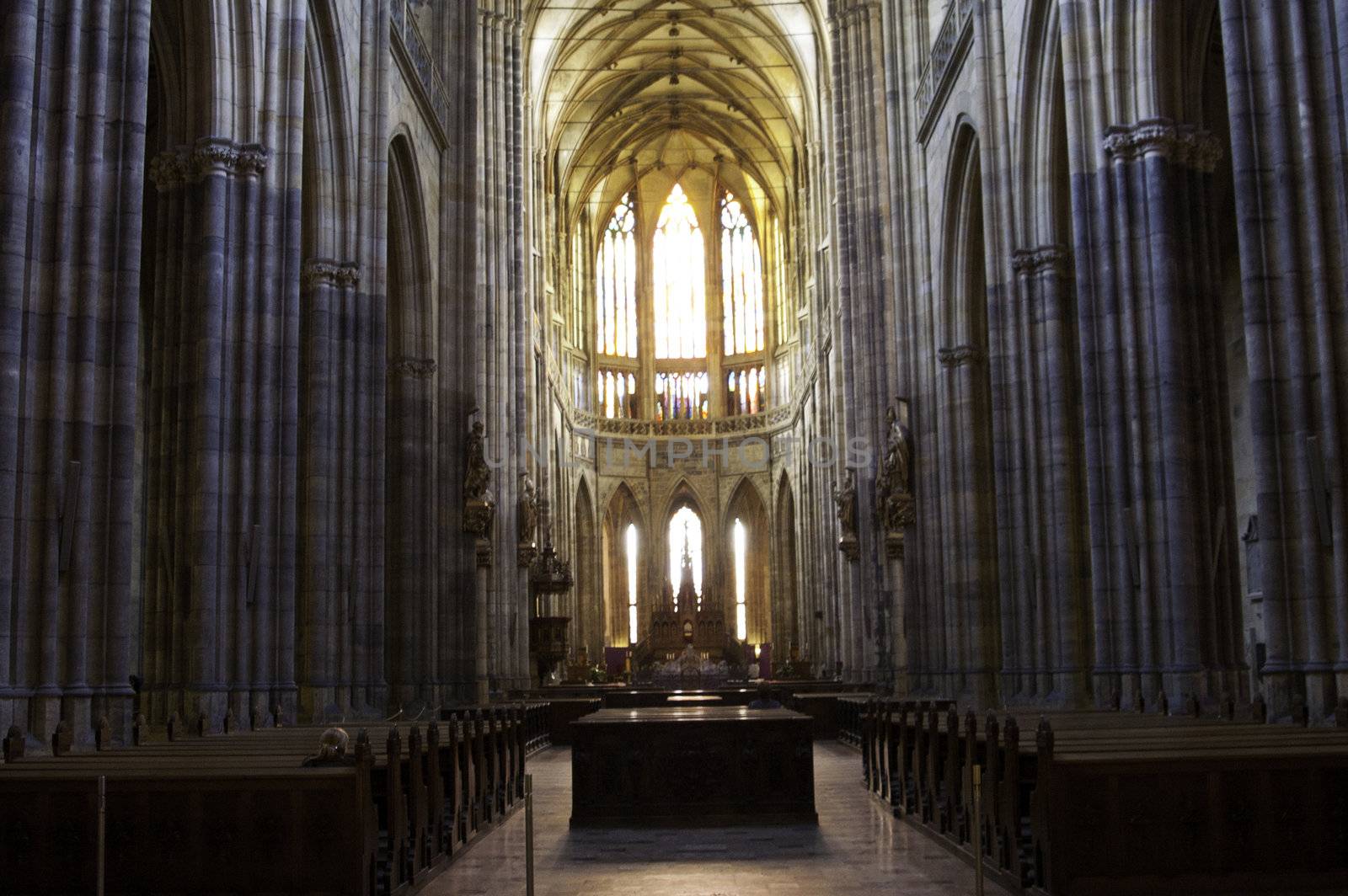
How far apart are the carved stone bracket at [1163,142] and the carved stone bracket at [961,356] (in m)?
9.68

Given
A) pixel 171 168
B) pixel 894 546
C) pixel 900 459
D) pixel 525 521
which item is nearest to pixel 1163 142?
pixel 171 168

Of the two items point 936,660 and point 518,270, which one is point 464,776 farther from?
point 518,270

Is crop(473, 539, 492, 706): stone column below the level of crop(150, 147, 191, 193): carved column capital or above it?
below

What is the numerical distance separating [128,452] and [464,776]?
13.2ft

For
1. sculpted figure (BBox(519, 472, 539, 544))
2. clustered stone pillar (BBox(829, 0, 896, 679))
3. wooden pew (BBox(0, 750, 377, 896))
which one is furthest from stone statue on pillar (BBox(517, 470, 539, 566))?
wooden pew (BBox(0, 750, 377, 896))

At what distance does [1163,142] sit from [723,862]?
1023 cm

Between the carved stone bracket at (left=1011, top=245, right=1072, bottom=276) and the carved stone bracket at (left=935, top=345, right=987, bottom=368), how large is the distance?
5.63m

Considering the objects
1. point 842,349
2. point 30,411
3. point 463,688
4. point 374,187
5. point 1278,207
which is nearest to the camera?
point 30,411

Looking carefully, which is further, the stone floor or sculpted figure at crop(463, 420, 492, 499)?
sculpted figure at crop(463, 420, 492, 499)

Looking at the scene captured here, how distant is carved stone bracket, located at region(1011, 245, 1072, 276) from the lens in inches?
781

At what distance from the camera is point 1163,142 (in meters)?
16.2

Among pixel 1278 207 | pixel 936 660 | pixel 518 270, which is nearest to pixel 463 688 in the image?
pixel 936 660

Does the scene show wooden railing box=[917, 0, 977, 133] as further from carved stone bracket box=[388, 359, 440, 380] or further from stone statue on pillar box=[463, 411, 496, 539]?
stone statue on pillar box=[463, 411, 496, 539]

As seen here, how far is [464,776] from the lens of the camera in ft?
39.5
